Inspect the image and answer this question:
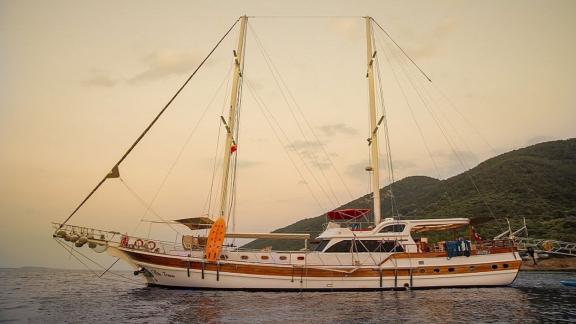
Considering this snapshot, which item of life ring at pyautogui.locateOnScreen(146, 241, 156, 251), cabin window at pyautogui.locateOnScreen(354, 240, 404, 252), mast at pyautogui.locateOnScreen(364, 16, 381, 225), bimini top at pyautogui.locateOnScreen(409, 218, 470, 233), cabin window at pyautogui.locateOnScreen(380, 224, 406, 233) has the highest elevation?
mast at pyautogui.locateOnScreen(364, 16, 381, 225)

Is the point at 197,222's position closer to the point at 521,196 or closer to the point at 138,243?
the point at 138,243

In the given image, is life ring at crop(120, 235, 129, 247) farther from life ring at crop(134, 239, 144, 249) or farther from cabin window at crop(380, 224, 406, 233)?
cabin window at crop(380, 224, 406, 233)

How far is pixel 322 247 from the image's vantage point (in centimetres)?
2319

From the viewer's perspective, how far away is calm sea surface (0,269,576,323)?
13.7 m

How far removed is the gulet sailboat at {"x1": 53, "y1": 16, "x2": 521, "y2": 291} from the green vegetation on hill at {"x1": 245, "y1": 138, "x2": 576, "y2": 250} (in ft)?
50.2

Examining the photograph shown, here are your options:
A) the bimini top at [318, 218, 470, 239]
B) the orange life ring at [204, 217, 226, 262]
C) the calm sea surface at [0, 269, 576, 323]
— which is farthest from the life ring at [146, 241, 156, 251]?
the bimini top at [318, 218, 470, 239]

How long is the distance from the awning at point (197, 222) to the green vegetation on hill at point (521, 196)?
63.6 ft

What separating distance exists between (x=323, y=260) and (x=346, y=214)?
3.83 m

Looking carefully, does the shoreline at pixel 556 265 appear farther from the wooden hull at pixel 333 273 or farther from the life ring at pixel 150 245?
the life ring at pixel 150 245

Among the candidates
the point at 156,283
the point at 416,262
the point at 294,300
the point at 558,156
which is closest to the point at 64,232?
the point at 156,283

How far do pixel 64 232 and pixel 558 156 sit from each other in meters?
101

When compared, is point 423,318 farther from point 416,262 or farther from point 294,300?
point 416,262

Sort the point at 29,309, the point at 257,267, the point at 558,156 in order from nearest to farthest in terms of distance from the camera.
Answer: the point at 29,309, the point at 257,267, the point at 558,156

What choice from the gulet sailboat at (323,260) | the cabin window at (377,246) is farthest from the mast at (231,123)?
the cabin window at (377,246)
